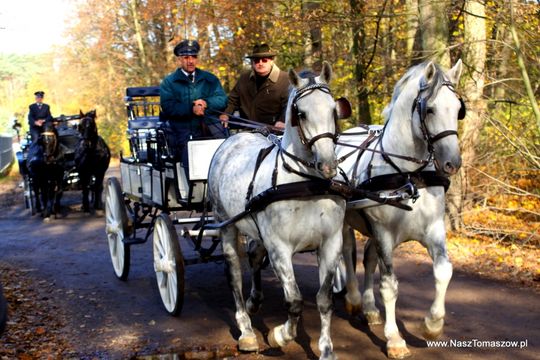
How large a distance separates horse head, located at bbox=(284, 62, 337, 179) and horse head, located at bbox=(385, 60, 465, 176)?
760mm

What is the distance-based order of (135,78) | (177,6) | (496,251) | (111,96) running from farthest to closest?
(111,96) < (135,78) < (177,6) < (496,251)

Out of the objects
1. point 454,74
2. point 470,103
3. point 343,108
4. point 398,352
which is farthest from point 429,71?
point 470,103

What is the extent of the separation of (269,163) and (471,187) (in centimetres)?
554

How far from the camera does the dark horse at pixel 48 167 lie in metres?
17.3

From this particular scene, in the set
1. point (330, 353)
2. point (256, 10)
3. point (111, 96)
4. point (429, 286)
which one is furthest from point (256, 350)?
point (111, 96)

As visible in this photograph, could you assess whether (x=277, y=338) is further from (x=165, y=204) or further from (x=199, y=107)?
(x=165, y=204)

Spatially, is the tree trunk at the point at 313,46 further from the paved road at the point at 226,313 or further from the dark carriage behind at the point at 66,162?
the paved road at the point at 226,313

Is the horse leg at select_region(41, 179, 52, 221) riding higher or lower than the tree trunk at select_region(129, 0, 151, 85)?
lower

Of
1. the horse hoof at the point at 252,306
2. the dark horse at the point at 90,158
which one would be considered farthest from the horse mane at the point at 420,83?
the dark horse at the point at 90,158

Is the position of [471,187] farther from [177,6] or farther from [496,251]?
[177,6]

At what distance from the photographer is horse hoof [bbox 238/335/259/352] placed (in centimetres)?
655

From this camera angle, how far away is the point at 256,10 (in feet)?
58.6

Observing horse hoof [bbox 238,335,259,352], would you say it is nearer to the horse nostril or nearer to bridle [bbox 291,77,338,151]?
bridle [bbox 291,77,338,151]

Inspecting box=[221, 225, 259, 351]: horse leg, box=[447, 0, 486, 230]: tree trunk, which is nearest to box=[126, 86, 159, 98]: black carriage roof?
box=[447, 0, 486, 230]: tree trunk
